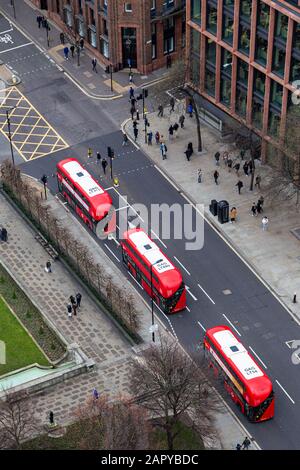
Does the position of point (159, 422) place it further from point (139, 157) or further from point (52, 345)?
point (139, 157)

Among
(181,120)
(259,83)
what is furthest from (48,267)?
(259,83)

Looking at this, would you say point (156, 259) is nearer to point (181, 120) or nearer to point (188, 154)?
point (188, 154)

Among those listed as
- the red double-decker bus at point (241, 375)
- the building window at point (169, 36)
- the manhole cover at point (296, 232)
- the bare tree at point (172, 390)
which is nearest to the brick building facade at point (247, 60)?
the manhole cover at point (296, 232)

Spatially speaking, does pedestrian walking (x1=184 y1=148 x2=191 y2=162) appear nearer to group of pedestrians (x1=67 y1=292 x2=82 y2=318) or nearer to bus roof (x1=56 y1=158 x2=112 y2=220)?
bus roof (x1=56 y1=158 x2=112 y2=220)

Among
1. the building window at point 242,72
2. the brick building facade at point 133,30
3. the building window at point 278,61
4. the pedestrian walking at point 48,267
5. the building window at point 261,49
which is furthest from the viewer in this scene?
the brick building facade at point 133,30

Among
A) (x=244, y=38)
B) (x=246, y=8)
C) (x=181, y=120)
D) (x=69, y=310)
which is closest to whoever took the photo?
(x=69, y=310)

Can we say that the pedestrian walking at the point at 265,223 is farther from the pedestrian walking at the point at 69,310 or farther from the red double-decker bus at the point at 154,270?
the pedestrian walking at the point at 69,310

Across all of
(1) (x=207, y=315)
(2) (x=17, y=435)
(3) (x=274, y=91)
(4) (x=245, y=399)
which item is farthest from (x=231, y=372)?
(3) (x=274, y=91)
